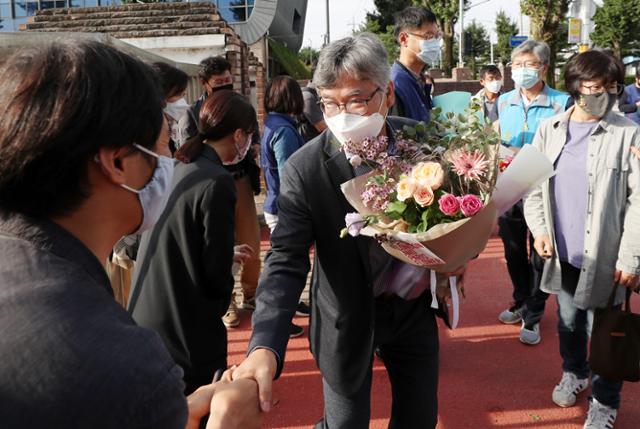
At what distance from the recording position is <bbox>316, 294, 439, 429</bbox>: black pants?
2.22 meters

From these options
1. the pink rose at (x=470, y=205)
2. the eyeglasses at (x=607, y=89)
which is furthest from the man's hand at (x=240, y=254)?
the eyeglasses at (x=607, y=89)

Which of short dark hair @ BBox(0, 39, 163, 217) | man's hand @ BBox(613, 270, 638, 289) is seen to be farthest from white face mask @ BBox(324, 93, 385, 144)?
man's hand @ BBox(613, 270, 638, 289)

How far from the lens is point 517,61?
4.34 m

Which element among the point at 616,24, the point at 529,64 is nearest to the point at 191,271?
the point at 529,64

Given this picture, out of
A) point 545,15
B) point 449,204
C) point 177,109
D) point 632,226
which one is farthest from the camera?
point 545,15

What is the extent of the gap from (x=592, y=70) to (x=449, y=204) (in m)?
1.72

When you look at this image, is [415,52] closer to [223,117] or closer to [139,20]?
[223,117]

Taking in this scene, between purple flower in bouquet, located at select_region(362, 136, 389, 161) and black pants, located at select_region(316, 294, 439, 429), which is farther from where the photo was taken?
black pants, located at select_region(316, 294, 439, 429)

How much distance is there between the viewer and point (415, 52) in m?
3.57

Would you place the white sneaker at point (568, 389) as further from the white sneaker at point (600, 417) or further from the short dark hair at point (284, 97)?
the short dark hair at point (284, 97)

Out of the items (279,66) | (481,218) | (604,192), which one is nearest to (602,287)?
(604,192)

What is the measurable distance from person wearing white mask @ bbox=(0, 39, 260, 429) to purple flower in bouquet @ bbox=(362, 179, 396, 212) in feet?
2.85

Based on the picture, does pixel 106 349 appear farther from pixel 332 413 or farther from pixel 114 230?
pixel 332 413

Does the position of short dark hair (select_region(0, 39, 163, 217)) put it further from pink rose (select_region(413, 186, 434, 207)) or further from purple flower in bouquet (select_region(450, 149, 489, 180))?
purple flower in bouquet (select_region(450, 149, 489, 180))
